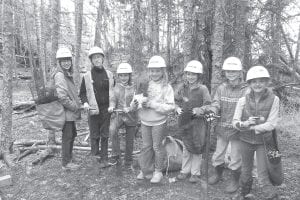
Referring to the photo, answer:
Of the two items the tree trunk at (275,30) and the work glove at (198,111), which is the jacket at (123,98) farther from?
the tree trunk at (275,30)

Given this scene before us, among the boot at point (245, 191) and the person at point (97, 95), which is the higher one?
the person at point (97, 95)

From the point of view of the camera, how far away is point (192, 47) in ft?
20.1

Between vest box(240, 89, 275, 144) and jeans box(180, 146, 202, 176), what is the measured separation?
3.29 ft

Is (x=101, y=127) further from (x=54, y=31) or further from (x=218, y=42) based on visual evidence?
(x=54, y=31)

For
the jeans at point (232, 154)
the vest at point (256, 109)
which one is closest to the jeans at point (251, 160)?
the vest at point (256, 109)

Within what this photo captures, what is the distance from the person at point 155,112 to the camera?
4.62 m

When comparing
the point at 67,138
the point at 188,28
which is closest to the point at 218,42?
the point at 188,28

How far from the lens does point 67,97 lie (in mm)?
5090

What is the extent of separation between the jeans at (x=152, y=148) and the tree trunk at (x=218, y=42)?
163 cm

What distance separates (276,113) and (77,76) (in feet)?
23.7

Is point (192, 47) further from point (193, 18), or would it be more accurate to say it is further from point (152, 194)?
point (152, 194)

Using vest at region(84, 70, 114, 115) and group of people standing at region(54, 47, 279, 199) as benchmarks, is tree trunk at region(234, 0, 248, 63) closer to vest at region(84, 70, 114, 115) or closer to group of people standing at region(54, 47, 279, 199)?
group of people standing at region(54, 47, 279, 199)

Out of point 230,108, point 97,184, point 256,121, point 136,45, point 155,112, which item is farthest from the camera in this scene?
point 136,45

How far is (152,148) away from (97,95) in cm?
142
